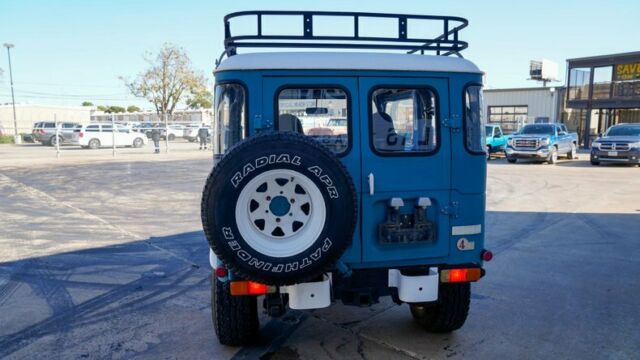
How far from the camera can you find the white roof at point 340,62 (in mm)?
3615

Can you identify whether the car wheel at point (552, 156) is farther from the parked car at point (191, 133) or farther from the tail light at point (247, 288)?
the parked car at point (191, 133)

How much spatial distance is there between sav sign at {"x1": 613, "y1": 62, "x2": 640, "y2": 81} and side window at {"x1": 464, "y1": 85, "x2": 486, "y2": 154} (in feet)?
112

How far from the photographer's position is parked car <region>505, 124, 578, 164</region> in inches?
856

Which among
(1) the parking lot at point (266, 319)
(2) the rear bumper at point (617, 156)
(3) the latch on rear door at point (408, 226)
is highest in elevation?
(3) the latch on rear door at point (408, 226)

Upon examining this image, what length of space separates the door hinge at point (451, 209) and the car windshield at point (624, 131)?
68.1 ft

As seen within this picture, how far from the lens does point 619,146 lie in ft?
66.5

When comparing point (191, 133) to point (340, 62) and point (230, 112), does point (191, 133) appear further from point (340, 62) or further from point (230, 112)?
point (340, 62)

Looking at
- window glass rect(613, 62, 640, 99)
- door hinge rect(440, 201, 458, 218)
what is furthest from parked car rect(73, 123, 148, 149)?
window glass rect(613, 62, 640, 99)

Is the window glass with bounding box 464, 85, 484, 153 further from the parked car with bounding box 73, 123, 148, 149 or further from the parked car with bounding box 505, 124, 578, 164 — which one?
the parked car with bounding box 73, 123, 148, 149

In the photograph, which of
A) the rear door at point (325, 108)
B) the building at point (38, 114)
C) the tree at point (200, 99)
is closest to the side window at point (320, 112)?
the rear door at point (325, 108)

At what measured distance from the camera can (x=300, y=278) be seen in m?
3.30

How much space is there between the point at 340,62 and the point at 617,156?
67.1 feet

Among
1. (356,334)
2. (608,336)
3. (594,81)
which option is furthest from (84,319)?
(594,81)

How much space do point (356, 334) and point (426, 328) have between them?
0.64m
